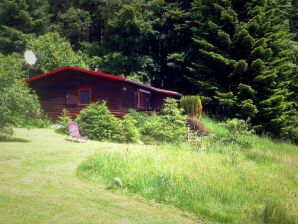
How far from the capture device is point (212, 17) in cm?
3769

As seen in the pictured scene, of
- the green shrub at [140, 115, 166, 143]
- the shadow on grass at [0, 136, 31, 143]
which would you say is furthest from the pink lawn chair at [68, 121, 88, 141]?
the green shrub at [140, 115, 166, 143]

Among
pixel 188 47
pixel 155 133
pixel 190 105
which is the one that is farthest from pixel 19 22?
pixel 155 133

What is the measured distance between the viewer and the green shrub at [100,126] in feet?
68.7

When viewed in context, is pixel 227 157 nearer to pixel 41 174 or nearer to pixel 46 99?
pixel 41 174

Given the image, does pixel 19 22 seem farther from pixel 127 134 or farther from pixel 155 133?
pixel 155 133

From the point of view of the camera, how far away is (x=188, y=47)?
43344 millimetres

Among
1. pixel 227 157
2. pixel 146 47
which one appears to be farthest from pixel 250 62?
pixel 227 157

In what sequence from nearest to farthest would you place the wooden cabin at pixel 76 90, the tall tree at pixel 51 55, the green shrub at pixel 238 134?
1. the green shrub at pixel 238 134
2. the wooden cabin at pixel 76 90
3. the tall tree at pixel 51 55

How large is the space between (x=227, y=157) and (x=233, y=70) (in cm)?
2013

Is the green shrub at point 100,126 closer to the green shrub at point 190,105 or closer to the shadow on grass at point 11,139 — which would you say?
the shadow on grass at point 11,139

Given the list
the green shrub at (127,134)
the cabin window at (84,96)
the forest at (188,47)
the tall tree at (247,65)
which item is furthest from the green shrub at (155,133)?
the cabin window at (84,96)

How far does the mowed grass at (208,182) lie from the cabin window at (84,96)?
18.6 m

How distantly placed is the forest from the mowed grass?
27.3ft

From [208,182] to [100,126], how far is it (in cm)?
1182
